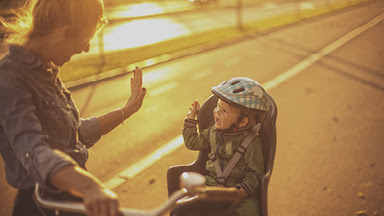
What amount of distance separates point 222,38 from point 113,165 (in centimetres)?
1599

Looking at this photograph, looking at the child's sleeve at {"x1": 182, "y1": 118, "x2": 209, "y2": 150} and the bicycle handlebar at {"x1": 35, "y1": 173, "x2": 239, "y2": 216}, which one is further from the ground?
the bicycle handlebar at {"x1": 35, "y1": 173, "x2": 239, "y2": 216}

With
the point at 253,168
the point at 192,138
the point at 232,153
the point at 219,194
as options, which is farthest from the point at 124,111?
the point at 219,194

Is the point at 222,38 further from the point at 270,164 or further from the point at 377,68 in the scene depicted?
the point at 270,164

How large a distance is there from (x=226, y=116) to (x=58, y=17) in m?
1.62

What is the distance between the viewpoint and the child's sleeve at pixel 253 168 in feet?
10.1

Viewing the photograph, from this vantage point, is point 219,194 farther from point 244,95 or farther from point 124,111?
point 244,95

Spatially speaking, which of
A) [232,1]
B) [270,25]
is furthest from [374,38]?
[232,1]

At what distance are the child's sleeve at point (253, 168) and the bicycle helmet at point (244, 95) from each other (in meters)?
0.28

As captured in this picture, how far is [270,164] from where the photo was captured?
3.23 m

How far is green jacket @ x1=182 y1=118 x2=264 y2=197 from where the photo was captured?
3158mm

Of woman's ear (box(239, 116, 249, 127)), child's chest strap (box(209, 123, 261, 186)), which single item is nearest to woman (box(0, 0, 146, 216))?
child's chest strap (box(209, 123, 261, 186))

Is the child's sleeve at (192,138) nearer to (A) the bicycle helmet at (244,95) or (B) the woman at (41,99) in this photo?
(A) the bicycle helmet at (244,95)

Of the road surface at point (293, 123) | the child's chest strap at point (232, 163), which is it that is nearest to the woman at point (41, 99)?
the child's chest strap at point (232, 163)

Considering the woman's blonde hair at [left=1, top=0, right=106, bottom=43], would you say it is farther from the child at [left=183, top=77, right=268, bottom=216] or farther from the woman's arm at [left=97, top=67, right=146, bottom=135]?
the child at [left=183, top=77, right=268, bottom=216]
